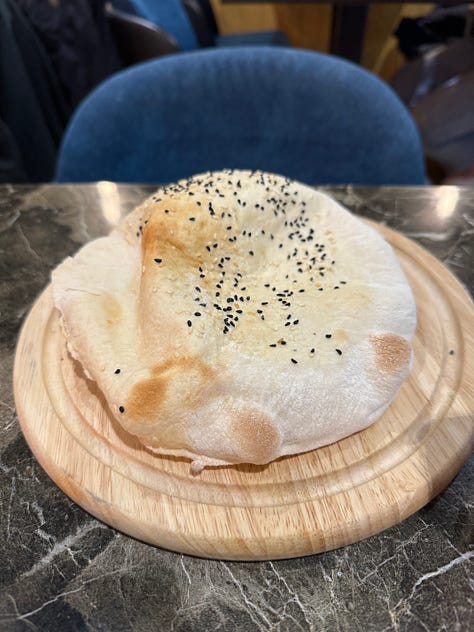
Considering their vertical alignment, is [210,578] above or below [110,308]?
below

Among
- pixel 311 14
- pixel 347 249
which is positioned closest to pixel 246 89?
pixel 347 249

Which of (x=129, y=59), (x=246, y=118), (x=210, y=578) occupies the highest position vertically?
(x=246, y=118)

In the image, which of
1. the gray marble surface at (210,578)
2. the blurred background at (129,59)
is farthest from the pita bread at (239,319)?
the blurred background at (129,59)

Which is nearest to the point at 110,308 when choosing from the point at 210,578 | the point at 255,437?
the point at 255,437

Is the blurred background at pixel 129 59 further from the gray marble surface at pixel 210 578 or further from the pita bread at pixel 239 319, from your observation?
the gray marble surface at pixel 210 578

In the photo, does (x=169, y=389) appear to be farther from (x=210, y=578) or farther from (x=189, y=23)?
(x=189, y=23)

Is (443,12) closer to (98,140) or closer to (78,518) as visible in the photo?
(98,140)
